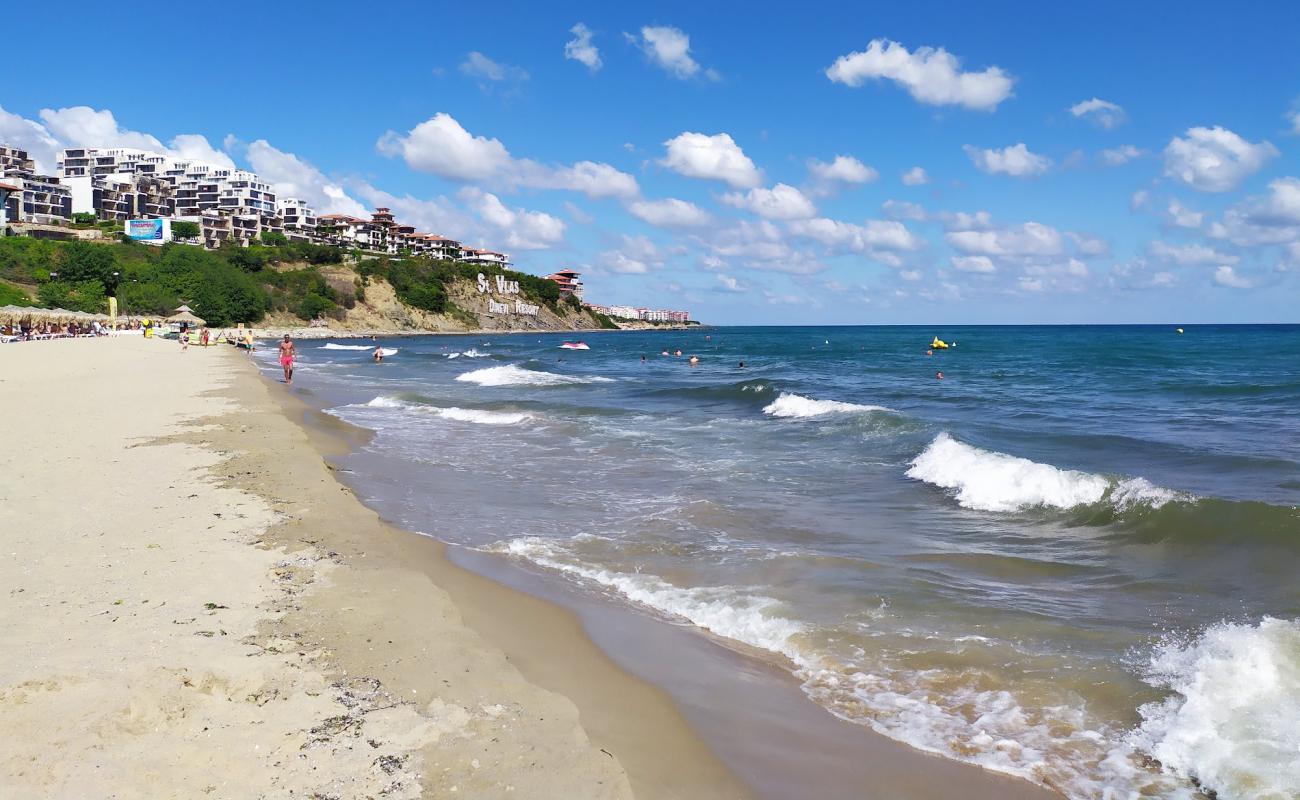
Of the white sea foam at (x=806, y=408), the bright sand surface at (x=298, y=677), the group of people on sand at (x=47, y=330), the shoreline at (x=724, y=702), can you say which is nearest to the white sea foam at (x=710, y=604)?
the shoreline at (x=724, y=702)

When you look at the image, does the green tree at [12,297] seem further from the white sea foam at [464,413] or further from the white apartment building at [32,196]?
the white sea foam at [464,413]

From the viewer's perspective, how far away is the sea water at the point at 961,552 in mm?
5180

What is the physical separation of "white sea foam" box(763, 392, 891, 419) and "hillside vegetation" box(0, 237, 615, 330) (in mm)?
70571

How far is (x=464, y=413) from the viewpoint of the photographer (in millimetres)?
22578

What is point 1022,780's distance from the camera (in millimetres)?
4516

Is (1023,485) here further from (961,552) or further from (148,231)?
(148,231)

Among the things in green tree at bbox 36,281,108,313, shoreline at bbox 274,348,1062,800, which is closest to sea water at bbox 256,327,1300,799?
shoreline at bbox 274,348,1062,800

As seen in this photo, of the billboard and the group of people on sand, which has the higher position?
the billboard

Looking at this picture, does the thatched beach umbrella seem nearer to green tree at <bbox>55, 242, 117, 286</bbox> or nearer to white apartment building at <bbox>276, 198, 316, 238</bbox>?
green tree at <bbox>55, 242, 117, 286</bbox>

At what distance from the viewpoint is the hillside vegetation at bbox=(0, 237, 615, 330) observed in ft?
249

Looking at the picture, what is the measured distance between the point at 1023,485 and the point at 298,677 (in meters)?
11.2

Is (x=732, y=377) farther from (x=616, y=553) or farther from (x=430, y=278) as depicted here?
(x=430, y=278)

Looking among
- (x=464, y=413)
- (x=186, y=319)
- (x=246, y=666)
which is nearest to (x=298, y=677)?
(x=246, y=666)

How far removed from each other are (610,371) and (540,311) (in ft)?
339
